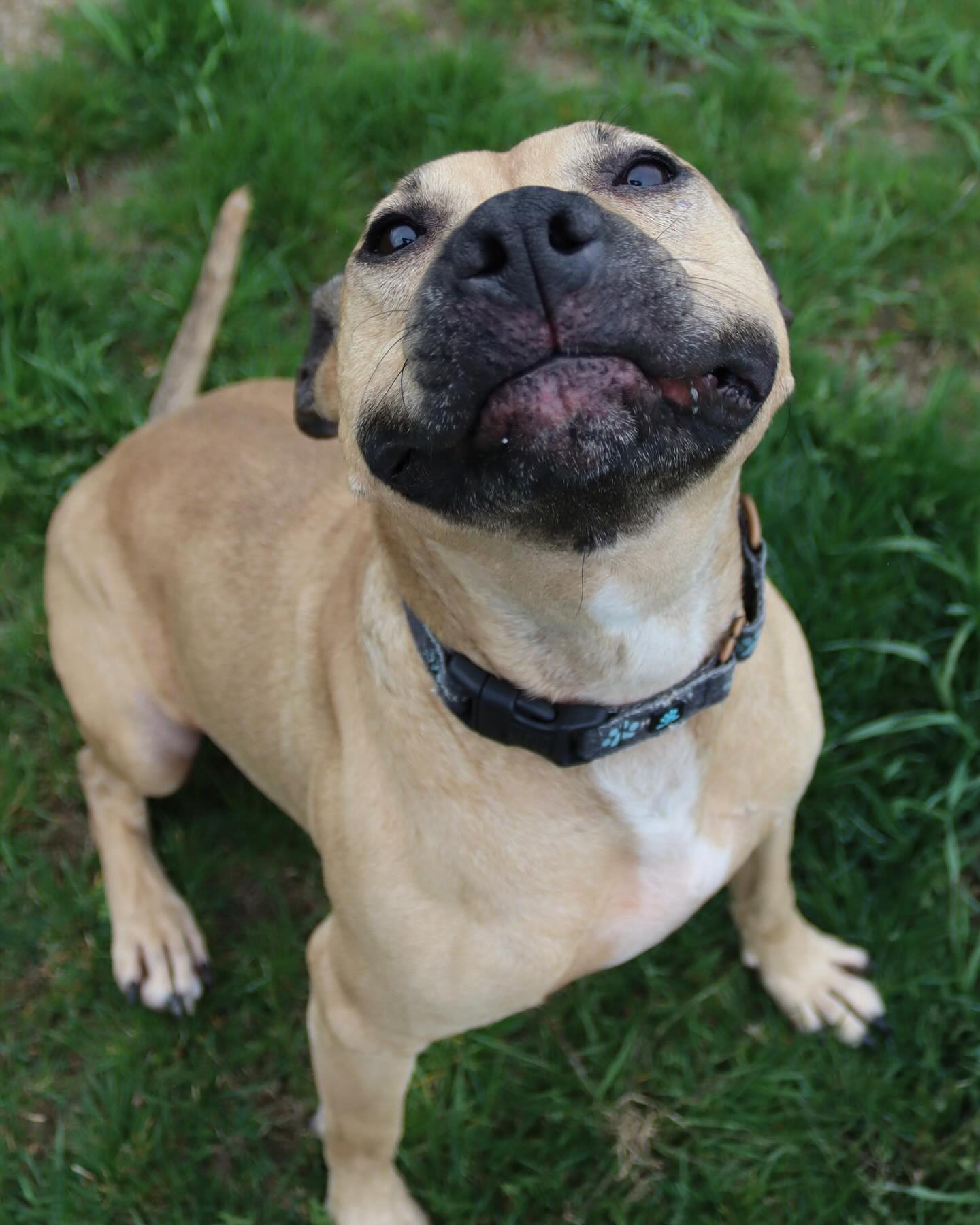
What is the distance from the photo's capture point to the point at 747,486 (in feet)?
12.4

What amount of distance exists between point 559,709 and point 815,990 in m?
1.53

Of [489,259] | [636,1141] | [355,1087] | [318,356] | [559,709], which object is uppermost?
[489,259]

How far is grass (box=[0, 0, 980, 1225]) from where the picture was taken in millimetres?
3131

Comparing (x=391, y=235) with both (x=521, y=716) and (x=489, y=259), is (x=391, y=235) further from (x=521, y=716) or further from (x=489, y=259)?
(x=521, y=716)

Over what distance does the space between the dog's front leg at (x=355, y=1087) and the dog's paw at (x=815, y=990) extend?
3.62ft

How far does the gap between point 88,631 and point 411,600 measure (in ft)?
4.92

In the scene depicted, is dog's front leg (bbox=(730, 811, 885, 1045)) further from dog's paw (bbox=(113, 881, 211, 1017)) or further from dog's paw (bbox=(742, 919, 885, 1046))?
dog's paw (bbox=(113, 881, 211, 1017))

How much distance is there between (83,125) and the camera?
183 inches

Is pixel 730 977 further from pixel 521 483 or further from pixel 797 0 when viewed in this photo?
pixel 797 0

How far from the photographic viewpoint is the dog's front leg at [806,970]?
10.3 feet

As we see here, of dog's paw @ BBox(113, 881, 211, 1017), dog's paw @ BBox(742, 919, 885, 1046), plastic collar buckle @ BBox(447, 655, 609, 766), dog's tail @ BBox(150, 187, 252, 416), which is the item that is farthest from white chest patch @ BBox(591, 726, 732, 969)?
dog's tail @ BBox(150, 187, 252, 416)

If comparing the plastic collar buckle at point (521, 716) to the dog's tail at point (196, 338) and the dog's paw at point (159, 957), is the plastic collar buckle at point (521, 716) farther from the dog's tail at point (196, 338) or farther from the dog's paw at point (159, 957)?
the dog's tail at point (196, 338)

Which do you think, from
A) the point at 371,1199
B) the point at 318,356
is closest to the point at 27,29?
the point at 318,356

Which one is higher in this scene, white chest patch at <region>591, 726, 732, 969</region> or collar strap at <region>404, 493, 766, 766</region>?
collar strap at <region>404, 493, 766, 766</region>
